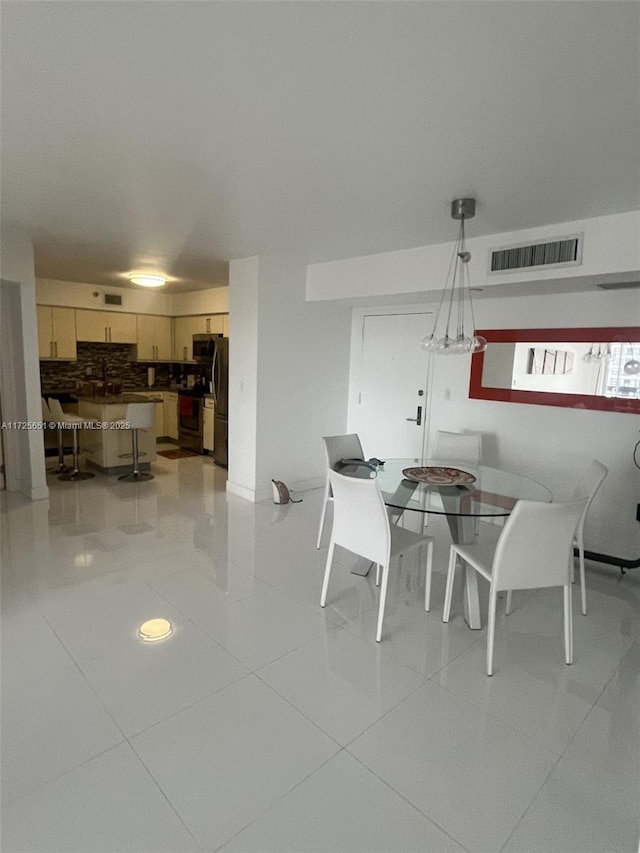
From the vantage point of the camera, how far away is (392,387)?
521 cm

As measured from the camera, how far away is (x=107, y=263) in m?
5.10

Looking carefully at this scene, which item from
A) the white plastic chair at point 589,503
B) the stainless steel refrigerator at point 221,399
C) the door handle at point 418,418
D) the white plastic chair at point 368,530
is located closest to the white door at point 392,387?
the door handle at point 418,418

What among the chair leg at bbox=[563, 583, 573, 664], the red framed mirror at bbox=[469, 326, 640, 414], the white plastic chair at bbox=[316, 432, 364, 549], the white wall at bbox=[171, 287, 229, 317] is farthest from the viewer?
the white wall at bbox=[171, 287, 229, 317]

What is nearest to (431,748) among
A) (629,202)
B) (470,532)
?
(470,532)

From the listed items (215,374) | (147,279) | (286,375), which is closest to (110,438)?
(215,374)

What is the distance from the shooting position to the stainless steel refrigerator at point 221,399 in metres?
5.90

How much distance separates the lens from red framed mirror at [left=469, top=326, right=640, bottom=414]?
3.54 meters

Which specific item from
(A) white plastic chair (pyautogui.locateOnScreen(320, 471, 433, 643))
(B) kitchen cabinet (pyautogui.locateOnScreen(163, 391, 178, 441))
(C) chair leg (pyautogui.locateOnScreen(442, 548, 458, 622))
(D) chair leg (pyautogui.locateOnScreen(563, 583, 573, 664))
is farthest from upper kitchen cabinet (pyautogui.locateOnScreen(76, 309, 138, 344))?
(D) chair leg (pyautogui.locateOnScreen(563, 583, 573, 664))

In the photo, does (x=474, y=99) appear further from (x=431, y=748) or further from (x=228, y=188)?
(x=431, y=748)

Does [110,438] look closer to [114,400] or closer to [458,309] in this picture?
[114,400]

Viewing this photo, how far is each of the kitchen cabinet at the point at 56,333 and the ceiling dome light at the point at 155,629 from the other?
5.12 meters

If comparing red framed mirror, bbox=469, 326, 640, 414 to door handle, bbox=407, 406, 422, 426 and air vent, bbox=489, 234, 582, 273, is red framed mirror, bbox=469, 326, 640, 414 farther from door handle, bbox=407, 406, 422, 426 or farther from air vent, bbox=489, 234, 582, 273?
air vent, bbox=489, 234, 582, 273

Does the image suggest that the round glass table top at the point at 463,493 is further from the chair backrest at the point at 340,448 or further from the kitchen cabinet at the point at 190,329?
the kitchen cabinet at the point at 190,329

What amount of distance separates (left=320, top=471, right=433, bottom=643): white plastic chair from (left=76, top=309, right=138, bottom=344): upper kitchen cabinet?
5.52 meters
